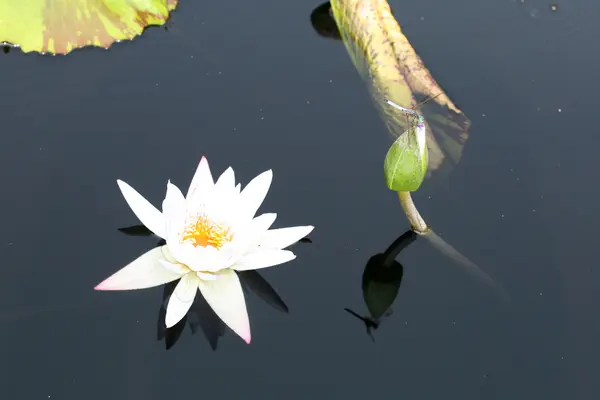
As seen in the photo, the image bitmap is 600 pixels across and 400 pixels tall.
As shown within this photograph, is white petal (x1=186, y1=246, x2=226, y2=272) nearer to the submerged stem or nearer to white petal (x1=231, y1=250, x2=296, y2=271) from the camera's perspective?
white petal (x1=231, y1=250, x2=296, y2=271)

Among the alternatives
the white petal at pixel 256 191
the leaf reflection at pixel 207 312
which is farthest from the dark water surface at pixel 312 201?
the white petal at pixel 256 191

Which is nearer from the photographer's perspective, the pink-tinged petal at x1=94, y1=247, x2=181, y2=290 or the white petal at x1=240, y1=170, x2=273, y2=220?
the pink-tinged petal at x1=94, y1=247, x2=181, y2=290

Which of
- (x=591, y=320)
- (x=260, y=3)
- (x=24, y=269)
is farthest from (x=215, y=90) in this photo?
(x=591, y=320)

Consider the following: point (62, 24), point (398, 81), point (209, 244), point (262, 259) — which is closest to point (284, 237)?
point (262, 259)

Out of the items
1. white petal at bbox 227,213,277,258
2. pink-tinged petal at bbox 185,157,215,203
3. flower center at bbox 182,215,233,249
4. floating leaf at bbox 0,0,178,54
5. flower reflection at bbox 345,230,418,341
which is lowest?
flower reflection at bbox 345,230,418,341

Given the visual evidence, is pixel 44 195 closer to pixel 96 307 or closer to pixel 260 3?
pixel 96 307

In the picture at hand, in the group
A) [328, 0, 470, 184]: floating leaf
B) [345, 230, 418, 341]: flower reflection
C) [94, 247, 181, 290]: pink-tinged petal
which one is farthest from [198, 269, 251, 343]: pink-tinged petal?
[328, 0, 470, 184]: floating leaf
